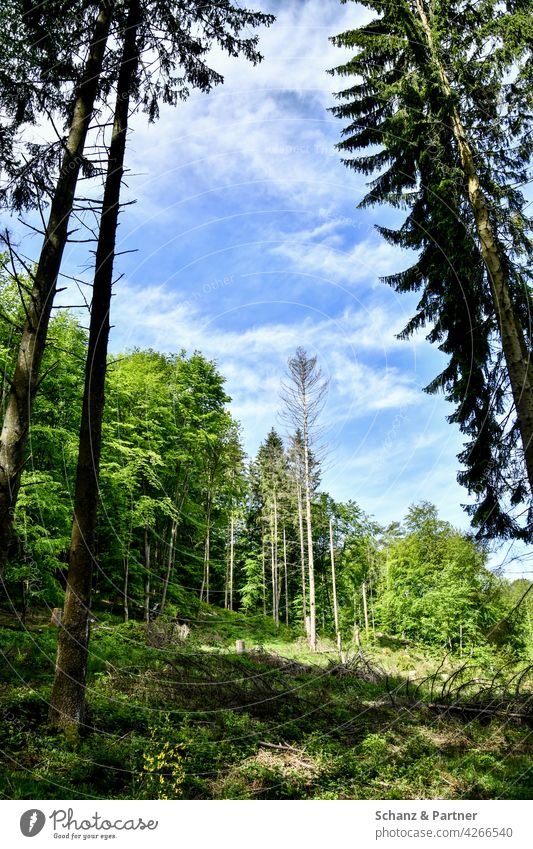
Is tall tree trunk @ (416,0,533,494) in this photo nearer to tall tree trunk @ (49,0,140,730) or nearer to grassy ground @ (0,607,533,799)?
grassy ground @ (0,607,533,799)

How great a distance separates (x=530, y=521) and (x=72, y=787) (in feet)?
20.8

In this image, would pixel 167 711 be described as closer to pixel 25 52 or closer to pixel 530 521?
pixel 530 521

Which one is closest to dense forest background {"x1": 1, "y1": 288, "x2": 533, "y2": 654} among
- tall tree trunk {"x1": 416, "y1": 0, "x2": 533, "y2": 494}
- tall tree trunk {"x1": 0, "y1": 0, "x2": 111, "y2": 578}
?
tall tree trunk {"x1": 416, "y1": 0, "x2": 533, "y2": 494}

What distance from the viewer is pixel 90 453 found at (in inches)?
212

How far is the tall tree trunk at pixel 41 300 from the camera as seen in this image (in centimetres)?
437

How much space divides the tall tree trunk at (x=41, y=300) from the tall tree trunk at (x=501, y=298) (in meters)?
4.61

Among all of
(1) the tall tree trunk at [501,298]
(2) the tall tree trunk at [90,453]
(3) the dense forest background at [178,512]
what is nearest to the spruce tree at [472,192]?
(1) the tall tree trunk at [501,298]

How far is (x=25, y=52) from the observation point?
5.85 metres

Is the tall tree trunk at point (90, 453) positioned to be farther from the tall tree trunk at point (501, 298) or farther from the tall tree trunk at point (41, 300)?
the tall tree trunk at point (501, 298)

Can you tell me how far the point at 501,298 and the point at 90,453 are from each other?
5508 mm

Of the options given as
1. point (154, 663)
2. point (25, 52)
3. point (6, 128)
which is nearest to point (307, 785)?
point (154, 663)

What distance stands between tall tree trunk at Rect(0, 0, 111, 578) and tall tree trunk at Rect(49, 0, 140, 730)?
0.53m

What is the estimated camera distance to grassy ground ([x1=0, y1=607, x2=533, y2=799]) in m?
4.12

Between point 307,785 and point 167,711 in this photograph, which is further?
point 167,711
